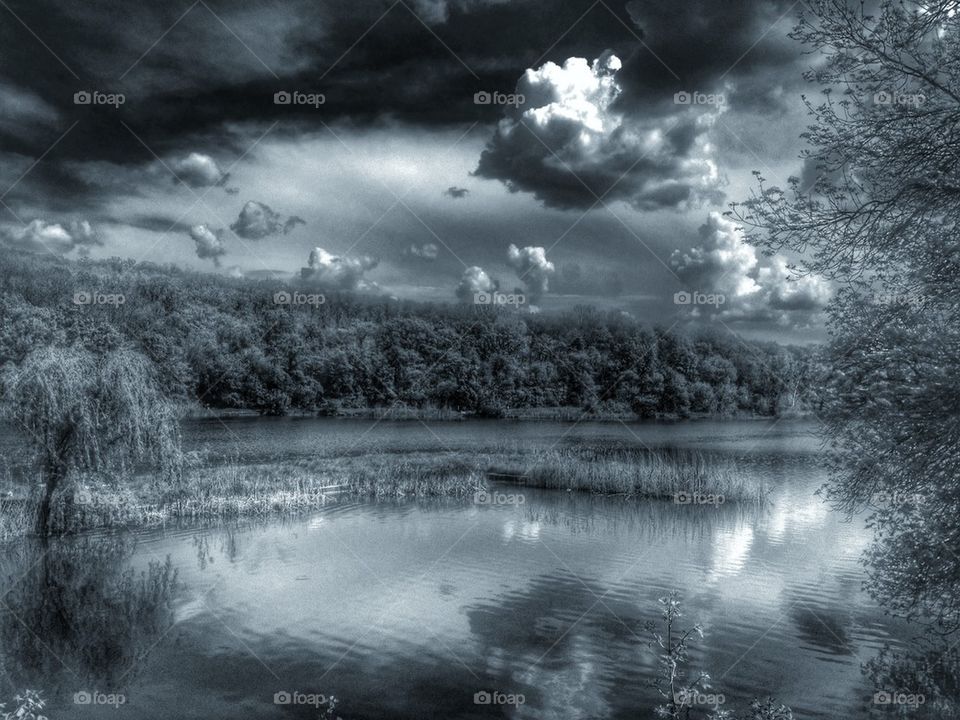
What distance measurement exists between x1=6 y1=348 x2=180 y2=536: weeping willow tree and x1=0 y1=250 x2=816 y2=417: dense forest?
5999 centimetres

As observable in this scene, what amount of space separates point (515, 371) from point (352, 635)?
323 ft

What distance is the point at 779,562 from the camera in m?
20.5

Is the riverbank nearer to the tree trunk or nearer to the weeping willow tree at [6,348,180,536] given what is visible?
the tree trunk

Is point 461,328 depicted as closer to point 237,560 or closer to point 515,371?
point 515,371

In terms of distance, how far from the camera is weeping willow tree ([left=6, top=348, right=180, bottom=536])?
20.1 m

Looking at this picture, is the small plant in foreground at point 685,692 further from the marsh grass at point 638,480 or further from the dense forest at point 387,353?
the dense forest at point 387,353

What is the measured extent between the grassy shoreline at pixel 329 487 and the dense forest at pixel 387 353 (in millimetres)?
51156

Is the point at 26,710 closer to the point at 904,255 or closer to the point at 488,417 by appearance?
the point at 904,255

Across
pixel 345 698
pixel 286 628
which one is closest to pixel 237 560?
pixel 286 628

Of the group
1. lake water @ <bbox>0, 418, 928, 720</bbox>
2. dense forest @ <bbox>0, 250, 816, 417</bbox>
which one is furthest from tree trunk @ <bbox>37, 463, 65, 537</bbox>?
dense forest @ <bbox>0, 250, 816, 417</bbox>

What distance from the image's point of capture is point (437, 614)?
49.5ft

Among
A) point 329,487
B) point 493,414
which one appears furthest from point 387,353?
point 329,487

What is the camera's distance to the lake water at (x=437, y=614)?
11.4 metres

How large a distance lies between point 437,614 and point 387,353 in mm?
105218
